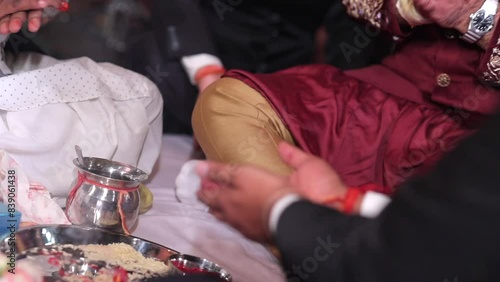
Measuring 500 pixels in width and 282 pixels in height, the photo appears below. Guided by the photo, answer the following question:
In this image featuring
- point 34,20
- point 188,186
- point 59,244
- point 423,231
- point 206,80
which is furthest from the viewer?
point 206,80

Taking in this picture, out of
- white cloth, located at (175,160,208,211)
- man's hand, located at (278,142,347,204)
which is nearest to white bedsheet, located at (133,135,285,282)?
white cloth, located at (175,160,208,211)

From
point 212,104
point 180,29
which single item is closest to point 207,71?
point 180,29

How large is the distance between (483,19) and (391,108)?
0.80ft

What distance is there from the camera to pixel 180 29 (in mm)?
1724

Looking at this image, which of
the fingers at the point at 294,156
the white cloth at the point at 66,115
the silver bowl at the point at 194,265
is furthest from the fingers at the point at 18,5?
the fingers at the point at 294,156

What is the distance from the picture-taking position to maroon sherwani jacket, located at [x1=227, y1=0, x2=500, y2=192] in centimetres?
127

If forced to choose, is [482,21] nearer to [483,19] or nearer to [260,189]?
[483,19]

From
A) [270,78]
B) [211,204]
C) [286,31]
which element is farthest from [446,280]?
[286,31]

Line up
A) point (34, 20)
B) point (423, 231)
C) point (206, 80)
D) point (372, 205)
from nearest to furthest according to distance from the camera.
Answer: point (423, 231) < point (372, 205) < point (34, 20) < point (206, 80)

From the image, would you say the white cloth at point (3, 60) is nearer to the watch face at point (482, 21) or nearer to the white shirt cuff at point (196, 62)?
the white shirt cuff at point (196, 62)

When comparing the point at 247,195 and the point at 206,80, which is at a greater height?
the point at 247,195

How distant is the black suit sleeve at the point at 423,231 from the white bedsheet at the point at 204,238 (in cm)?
43

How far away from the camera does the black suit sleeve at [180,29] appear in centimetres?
171

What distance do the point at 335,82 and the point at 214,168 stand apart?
24.4 inches
